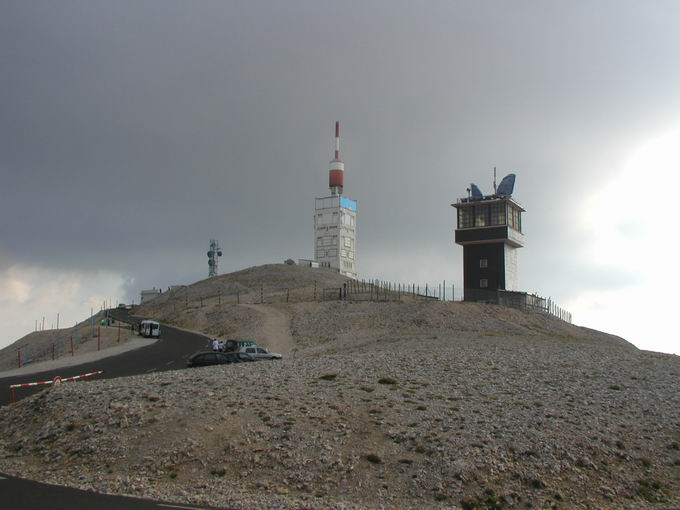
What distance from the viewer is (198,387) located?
31172mm

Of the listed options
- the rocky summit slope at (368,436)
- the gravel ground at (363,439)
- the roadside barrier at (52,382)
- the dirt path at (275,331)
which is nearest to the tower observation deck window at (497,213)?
the dirt path at (275,331)

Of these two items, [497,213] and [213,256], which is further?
[213,256]

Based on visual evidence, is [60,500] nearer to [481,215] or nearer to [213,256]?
[481,215]

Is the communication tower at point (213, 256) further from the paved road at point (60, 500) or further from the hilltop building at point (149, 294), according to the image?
the paved road at point (60, 500)

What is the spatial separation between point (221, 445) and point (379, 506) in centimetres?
675

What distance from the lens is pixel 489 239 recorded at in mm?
106062

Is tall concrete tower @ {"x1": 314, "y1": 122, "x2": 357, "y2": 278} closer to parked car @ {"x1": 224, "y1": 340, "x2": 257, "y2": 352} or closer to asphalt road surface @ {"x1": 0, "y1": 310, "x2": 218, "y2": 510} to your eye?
asphalt road surface @ {"x1": 0, "y1": 310, "x2": 218, "y2": 510}

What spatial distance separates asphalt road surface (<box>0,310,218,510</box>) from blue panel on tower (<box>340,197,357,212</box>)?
69257 millimetres

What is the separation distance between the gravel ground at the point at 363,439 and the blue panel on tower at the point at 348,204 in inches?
4948

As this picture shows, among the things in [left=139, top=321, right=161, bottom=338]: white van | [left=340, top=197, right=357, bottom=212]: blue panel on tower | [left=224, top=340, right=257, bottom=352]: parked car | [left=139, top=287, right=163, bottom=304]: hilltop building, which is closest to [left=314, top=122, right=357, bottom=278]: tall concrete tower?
[left=340, top=197, right=357, bottom=212]: blue panel on tower

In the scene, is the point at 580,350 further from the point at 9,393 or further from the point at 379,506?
the point at 9,393

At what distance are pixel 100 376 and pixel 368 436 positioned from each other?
26.1m

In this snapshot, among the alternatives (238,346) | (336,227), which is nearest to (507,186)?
(336,227)

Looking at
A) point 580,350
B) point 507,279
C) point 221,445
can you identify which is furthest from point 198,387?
point 507,279
